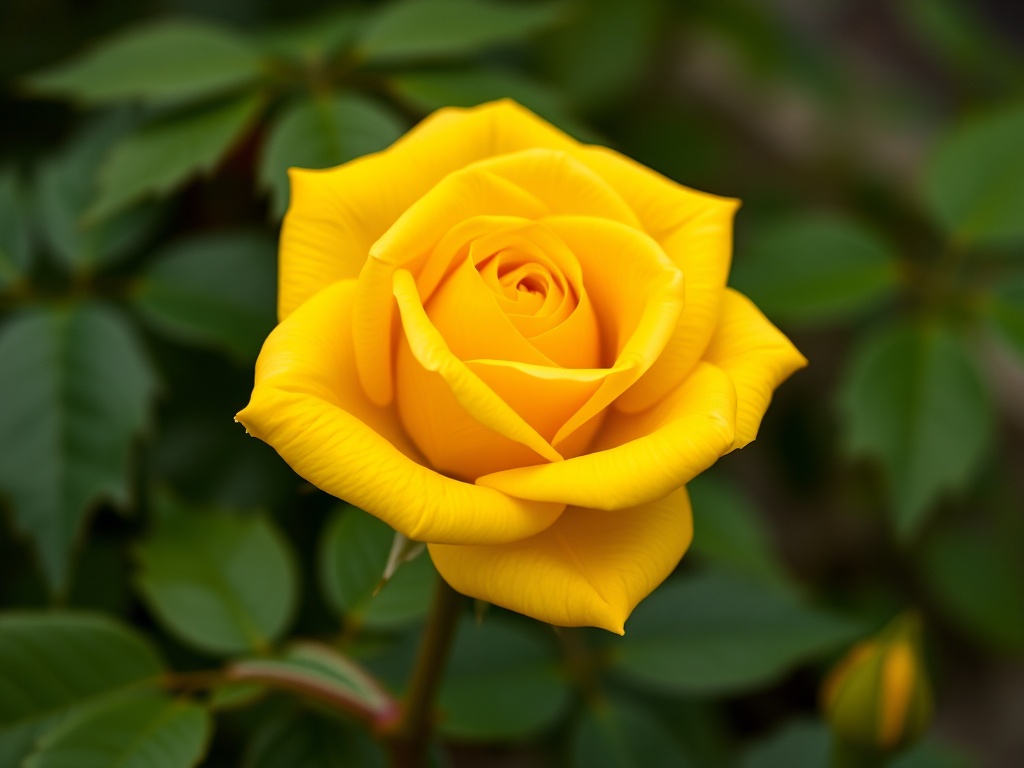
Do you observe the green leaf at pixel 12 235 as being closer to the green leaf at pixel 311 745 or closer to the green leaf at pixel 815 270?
the green leaf at pixel 311 745

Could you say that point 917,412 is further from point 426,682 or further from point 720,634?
point 426,682

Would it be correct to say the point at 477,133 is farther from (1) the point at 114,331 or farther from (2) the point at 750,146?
(2) the point at 750,146

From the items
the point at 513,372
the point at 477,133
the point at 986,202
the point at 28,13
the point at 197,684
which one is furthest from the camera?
the point at 28,13

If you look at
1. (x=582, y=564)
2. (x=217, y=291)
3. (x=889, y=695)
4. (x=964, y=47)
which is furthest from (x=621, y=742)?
(x=964, y=47)

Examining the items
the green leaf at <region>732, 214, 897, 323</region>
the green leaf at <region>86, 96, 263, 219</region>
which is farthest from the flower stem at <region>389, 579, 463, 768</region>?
the green leaf at <region>732, 214, 897, 323</region>

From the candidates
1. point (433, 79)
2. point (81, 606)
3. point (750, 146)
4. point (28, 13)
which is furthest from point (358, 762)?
point (750, 146)

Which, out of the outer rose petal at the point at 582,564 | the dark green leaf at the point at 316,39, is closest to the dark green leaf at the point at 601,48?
the dark green leaf at the point at 316,39
